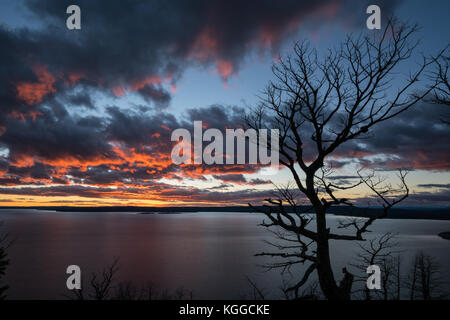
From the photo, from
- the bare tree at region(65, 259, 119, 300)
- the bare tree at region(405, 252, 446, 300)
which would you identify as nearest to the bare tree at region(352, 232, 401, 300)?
the bare tree at region(405, 252, 446, 300)

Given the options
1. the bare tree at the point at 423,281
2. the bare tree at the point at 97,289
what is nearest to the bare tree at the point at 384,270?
the bare tree at the point at 423,281

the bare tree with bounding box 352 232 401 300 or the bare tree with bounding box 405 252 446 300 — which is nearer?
the bare tree with bounding box 352 232 401 300

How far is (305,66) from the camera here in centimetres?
604

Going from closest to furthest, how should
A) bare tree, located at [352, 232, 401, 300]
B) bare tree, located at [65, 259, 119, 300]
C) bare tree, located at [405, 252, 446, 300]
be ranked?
bare tree, located at [352, 232, 401, 300] → bare tree, located at [65, 259, 119, 300] → bare tree, located at [405, 252, 446, 300]

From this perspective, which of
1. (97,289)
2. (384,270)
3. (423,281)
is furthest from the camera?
(384,270)

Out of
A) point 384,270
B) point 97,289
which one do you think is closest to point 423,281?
point 384,270

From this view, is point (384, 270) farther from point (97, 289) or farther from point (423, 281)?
point (97, 289)

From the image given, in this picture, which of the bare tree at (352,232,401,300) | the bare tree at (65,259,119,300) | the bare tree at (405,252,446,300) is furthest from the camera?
the bare tree at (405,252,446,300)

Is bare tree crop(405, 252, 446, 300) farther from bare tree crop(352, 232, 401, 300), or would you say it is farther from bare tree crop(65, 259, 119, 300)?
bare tree crop(65, 259, 119, 300)
